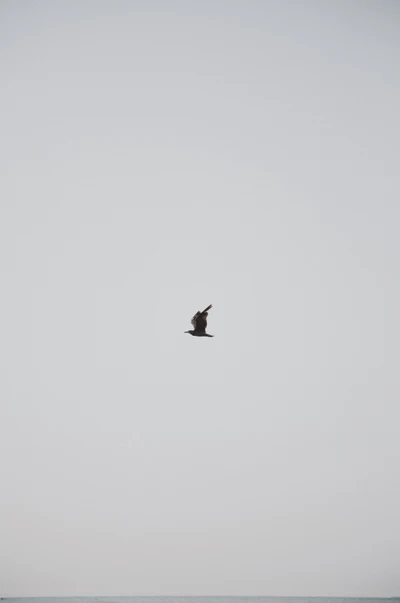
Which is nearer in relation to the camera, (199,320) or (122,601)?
(199,320)

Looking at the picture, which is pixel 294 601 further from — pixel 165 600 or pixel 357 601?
pixel 165 600

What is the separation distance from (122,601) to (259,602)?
4.16 m

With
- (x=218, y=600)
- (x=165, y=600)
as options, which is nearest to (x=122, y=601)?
(x=165, y=600)

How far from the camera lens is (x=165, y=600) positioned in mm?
18422

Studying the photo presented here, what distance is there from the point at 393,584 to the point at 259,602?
402 cm

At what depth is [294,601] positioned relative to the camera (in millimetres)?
18172

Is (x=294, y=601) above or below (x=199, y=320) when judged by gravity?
below

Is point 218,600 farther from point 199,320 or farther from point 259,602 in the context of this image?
point 199,320

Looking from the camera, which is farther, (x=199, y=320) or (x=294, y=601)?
(x=294, y=601)

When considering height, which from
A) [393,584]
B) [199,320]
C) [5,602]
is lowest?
[5,602]

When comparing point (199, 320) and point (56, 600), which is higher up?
point (199, 320)

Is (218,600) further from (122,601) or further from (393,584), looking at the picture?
(393,584)

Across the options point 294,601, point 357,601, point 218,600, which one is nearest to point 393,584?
point 357,601

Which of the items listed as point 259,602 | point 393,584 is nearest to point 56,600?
point 259,602
